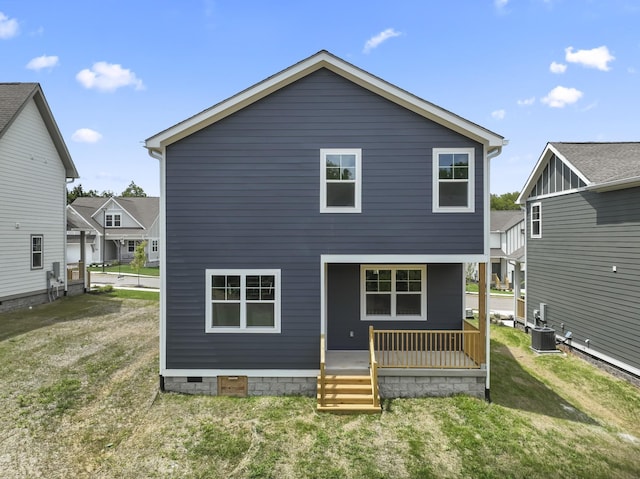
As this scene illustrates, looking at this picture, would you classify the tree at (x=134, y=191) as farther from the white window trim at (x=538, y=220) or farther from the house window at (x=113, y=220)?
the white window trim at (x=538, y=220)

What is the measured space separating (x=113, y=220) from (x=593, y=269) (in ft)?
137

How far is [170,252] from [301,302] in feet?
11.4

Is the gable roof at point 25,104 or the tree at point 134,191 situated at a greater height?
the tree at point 134,191

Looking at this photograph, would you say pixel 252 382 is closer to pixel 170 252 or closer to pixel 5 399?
pixel 170 252

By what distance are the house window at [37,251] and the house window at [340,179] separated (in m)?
15.9

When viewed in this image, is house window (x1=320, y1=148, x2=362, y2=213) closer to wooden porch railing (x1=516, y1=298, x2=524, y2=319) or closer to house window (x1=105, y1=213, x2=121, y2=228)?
wooden porch railing (x1=516, y1=298, x2=524, y2=319)

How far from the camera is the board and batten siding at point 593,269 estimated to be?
36.6ft

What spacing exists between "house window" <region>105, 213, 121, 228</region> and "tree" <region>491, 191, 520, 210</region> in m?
65.0

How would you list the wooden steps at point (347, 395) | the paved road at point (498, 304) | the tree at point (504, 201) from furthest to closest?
1. the tree at point (504, 201)
2. the paved road at point (498, 304)
3. the wooden steps at point (347, 395)

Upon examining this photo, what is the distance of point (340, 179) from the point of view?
923 cm

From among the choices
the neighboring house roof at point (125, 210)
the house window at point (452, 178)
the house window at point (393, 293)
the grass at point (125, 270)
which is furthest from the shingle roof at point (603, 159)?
the neighboring house roof at point (125, 210)

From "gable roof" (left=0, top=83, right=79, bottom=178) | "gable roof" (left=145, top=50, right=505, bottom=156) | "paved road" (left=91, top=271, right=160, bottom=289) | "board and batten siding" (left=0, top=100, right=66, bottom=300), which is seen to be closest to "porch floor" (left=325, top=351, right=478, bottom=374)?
"gable roof" (left=145, top=50, right=505, bottom=156)

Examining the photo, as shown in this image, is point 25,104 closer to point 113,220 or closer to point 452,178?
point 452,178

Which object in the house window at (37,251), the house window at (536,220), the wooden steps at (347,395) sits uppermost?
the house window at (536,220)
